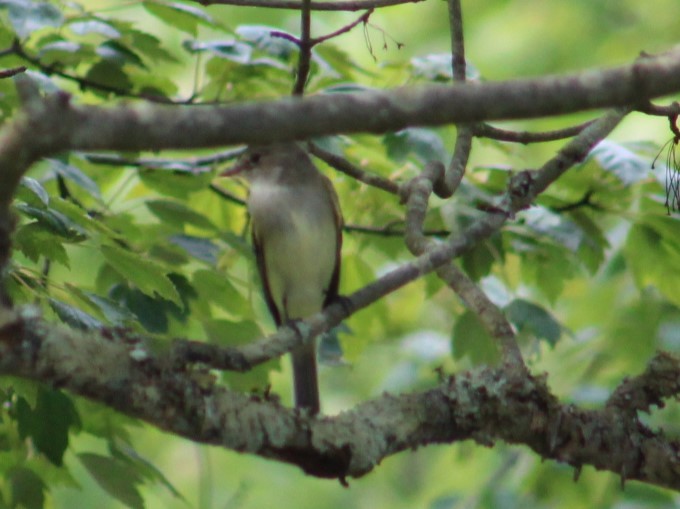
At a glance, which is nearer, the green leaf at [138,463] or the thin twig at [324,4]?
the thin twig at [324,4]

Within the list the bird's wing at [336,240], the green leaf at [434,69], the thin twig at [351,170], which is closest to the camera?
the thin twig at [351,170]

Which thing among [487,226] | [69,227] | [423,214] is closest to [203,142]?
[69,227]

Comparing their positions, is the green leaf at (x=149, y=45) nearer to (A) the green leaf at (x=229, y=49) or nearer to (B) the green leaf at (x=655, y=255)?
(A) the green leaf at (x=229, y=49)

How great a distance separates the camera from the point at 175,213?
3930 mm

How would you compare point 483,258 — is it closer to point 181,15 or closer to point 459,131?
point 459,131

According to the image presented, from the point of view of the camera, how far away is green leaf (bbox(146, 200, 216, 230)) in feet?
12.8

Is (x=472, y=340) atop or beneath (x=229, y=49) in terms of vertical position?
beneath

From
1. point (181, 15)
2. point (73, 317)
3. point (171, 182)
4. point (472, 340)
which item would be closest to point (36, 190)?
point (73, 317)

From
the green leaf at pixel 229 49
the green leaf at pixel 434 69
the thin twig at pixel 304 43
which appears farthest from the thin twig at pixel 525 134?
the green leaf at pixel 229 49

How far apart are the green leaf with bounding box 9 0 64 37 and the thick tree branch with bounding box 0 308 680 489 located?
5.03 feet

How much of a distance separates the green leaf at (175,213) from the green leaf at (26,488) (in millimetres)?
1126

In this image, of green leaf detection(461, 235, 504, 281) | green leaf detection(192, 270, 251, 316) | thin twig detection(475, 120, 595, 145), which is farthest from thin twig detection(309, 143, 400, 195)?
green leaf detection(192, 270, 251, 316)

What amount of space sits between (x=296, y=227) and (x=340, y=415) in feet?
8.19

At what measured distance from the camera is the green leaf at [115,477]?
3.33 m
